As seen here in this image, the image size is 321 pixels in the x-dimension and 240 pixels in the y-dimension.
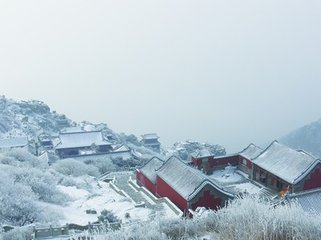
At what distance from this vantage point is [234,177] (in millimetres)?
27094

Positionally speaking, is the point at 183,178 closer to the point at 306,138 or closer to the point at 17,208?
the point at 17,208

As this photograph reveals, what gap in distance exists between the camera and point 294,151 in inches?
958

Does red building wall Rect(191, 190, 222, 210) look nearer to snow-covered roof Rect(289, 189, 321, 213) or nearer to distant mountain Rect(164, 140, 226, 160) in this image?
snow-covered roof Rect(289, 189, 321, 213)

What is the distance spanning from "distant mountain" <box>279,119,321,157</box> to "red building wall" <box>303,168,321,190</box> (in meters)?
57.8

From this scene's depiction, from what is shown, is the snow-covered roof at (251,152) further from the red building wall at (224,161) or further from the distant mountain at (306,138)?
the distant mountain at (306,138)

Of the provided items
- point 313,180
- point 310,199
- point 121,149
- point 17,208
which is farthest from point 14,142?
point 310,199

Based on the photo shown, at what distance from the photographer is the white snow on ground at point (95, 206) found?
58.2ft

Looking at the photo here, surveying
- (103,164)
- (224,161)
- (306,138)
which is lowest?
(306,138)

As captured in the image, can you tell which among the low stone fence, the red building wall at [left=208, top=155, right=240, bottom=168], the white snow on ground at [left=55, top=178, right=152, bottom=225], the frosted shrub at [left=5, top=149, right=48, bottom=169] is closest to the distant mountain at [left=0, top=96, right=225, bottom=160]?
the frosted shrub at [left=5, top=149, right=48, bottom=169]

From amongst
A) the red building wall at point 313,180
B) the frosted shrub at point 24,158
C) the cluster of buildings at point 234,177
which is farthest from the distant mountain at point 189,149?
the red building wall at point 313,180

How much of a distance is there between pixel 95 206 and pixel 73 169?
1295 cm

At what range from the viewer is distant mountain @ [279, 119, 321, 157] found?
3147 inches

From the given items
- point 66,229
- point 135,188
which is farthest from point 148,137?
point 66,229

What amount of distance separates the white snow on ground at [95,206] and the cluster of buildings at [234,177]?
2158 mm
